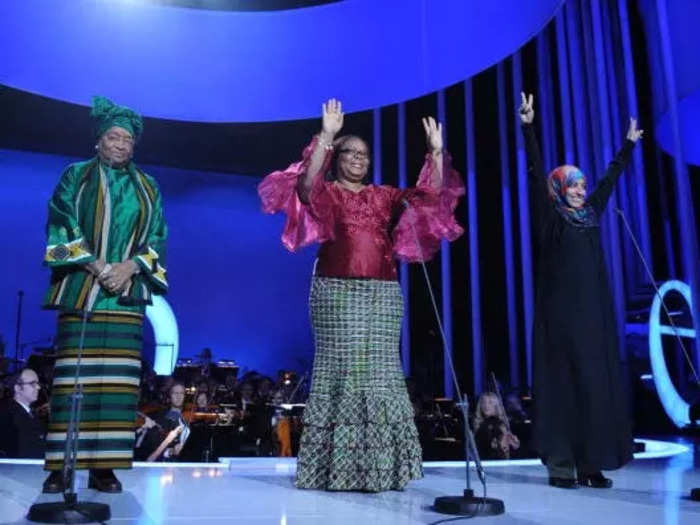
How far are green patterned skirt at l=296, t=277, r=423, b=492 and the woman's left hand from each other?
0.74m

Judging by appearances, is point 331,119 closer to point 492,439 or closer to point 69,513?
point 69,513

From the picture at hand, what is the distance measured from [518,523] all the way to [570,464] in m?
1.08

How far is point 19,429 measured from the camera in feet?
16.1

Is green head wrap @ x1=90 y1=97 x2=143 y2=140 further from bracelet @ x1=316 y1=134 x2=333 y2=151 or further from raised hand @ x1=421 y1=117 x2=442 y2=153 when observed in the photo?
raised hand @ x1=421 y1=117 x2=442 y2=153

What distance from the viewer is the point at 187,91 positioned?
7.77 m

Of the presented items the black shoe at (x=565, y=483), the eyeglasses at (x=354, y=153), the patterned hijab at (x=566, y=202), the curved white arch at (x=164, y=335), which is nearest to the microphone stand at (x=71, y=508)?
the eyeglasses at (x=354, y=153)

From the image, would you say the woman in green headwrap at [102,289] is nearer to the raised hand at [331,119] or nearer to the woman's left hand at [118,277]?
the woman's left hand at [118,277]

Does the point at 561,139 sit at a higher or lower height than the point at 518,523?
higher

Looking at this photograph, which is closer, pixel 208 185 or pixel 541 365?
pixel 541 365

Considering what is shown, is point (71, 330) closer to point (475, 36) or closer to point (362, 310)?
point (362, 310)

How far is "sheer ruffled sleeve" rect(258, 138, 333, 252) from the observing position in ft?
10.4

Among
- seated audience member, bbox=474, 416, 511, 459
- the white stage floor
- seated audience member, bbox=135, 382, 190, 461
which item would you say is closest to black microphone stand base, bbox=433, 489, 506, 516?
the white stage floor

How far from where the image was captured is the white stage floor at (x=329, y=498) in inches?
91.0

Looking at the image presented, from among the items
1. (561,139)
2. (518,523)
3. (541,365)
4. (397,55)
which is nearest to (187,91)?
(397,55)
